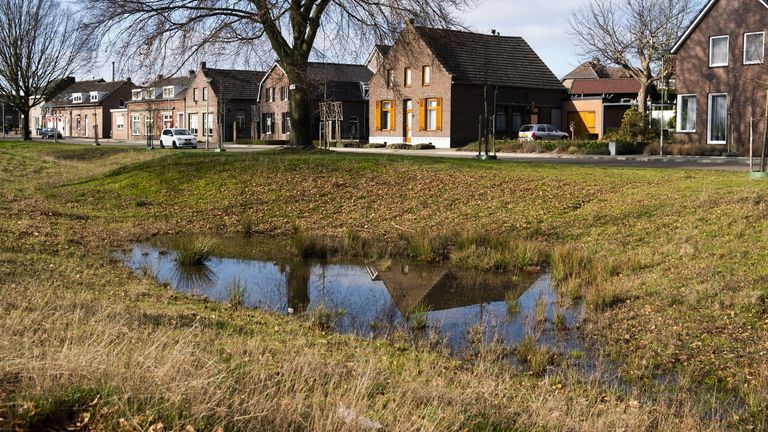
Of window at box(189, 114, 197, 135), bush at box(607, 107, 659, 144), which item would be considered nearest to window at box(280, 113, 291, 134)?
window at box(189, 114, 197, 135)

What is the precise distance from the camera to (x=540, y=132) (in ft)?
160

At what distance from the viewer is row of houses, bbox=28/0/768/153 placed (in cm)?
3547

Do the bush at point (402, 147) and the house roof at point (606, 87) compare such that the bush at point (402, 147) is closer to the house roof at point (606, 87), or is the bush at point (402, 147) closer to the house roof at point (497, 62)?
the house roof at point (497, 62)

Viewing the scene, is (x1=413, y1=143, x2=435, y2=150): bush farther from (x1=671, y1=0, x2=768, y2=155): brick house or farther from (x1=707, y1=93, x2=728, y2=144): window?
(x1=707, y1=93, x2=728, y2=144): window

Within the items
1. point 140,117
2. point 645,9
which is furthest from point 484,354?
point 140,117

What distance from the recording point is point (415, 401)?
554cm

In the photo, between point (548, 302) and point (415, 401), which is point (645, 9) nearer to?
point (548, 302)

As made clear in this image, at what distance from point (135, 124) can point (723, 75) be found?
6420 cm

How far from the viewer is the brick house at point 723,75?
1389 inches

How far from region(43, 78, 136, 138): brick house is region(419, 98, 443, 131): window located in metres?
48.7

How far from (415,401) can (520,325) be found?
4.55 metres

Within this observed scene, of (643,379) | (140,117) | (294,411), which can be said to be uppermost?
(140,117)

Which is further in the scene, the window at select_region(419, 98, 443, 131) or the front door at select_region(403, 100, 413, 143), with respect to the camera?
the front door at select_region(403, 100, 413, 143)

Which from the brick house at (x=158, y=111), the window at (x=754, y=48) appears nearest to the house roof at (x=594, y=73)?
the brick house at (x=158, y=111)
